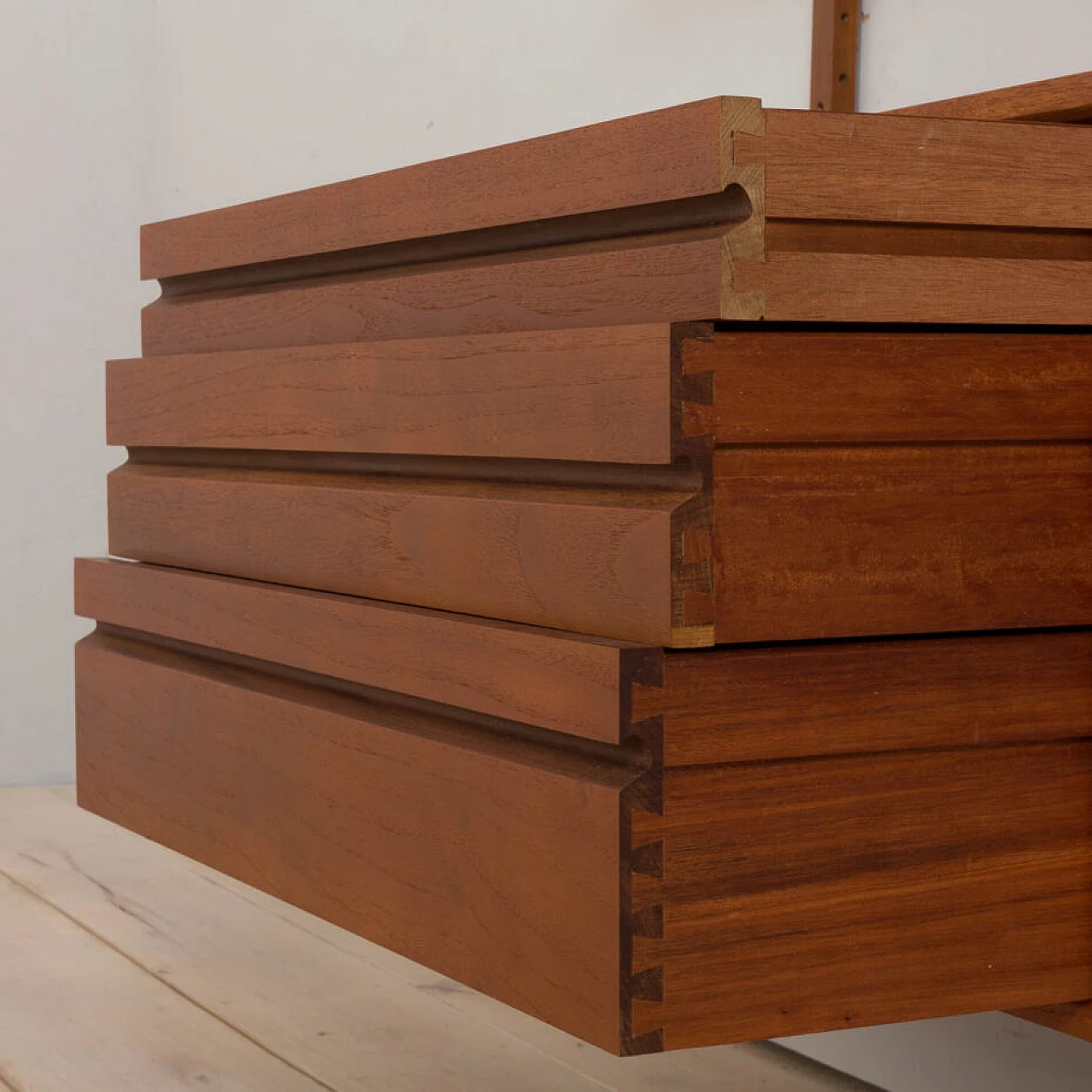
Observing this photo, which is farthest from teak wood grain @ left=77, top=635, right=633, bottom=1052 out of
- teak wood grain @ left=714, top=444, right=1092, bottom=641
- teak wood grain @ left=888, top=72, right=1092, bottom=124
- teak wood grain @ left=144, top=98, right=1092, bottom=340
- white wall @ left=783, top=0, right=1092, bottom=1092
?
white wall @ left=783, top=0, right=1092, bottom=1092

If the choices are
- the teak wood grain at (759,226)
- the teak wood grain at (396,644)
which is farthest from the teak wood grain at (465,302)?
the teak wood grain at (396,644)

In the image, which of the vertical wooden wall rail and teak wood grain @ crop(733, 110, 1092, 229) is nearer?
teak wood grain @ crop(733, 110, 1092, 229)

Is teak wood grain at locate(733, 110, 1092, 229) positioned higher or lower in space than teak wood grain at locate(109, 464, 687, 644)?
higher

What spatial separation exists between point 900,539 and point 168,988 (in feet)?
4.24

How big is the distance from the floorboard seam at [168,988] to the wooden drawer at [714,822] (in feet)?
2.31

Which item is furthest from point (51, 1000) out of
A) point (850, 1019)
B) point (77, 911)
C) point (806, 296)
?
point (806, 296)

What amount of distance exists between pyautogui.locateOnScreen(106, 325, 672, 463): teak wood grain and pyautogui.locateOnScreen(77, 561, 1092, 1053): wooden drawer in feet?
0.30

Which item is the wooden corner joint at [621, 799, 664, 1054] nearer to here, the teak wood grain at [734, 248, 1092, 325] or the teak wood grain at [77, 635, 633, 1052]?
the teak wood grain at [77, 635, 633, 1052]

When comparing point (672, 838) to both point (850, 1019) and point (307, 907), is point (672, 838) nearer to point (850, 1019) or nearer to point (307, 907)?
point (850, 1019)

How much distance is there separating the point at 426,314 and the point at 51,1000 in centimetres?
112

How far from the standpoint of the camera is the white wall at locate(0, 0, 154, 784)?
2.97 m

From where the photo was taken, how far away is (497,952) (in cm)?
86

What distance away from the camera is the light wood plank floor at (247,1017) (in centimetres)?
162

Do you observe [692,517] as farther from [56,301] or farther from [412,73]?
[56,301]
